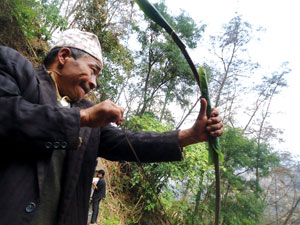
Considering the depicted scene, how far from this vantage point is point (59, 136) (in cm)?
79

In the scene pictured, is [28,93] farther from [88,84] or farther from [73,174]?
[73,174]

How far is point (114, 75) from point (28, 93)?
762 cm

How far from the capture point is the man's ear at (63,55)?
1.19 meters

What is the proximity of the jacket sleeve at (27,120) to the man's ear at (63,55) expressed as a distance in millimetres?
335

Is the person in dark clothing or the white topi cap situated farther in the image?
the person in dark clothing

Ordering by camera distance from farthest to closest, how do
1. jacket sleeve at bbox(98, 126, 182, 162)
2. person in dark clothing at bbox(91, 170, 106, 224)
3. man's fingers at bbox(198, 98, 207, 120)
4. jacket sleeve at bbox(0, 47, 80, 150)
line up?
1. person in dark clothing at bbox(91, 170, 106, 224)
2. jacket sleeve at bbox(98, 126, 182, 162)
3. man's fingers at bbox(198, 98, 207, 120)
4. jacket sleeve at bbox(0, 47, 80, 150)

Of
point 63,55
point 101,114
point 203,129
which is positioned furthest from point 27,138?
point 203,129

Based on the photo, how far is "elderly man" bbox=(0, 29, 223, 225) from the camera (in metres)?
0.77

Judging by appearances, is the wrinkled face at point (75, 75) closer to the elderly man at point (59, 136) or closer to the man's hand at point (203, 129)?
the elderly man at point (59, 136)

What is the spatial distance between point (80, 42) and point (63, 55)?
0.14 m

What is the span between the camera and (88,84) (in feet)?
3.96

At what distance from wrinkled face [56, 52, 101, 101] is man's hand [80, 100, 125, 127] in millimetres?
395

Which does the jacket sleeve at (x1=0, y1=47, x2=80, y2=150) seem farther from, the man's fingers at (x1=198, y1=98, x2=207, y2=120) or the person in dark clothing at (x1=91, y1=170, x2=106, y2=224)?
the person in dark clothing at (x1=91, y1=170, x2=106, y2=224)

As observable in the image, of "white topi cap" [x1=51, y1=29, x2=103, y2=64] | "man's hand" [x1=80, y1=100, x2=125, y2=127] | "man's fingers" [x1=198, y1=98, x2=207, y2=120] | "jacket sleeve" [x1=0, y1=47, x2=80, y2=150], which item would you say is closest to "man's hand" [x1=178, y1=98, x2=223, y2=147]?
"man's fingers" [x1=198, y1=98, x2=207, y2=120]
